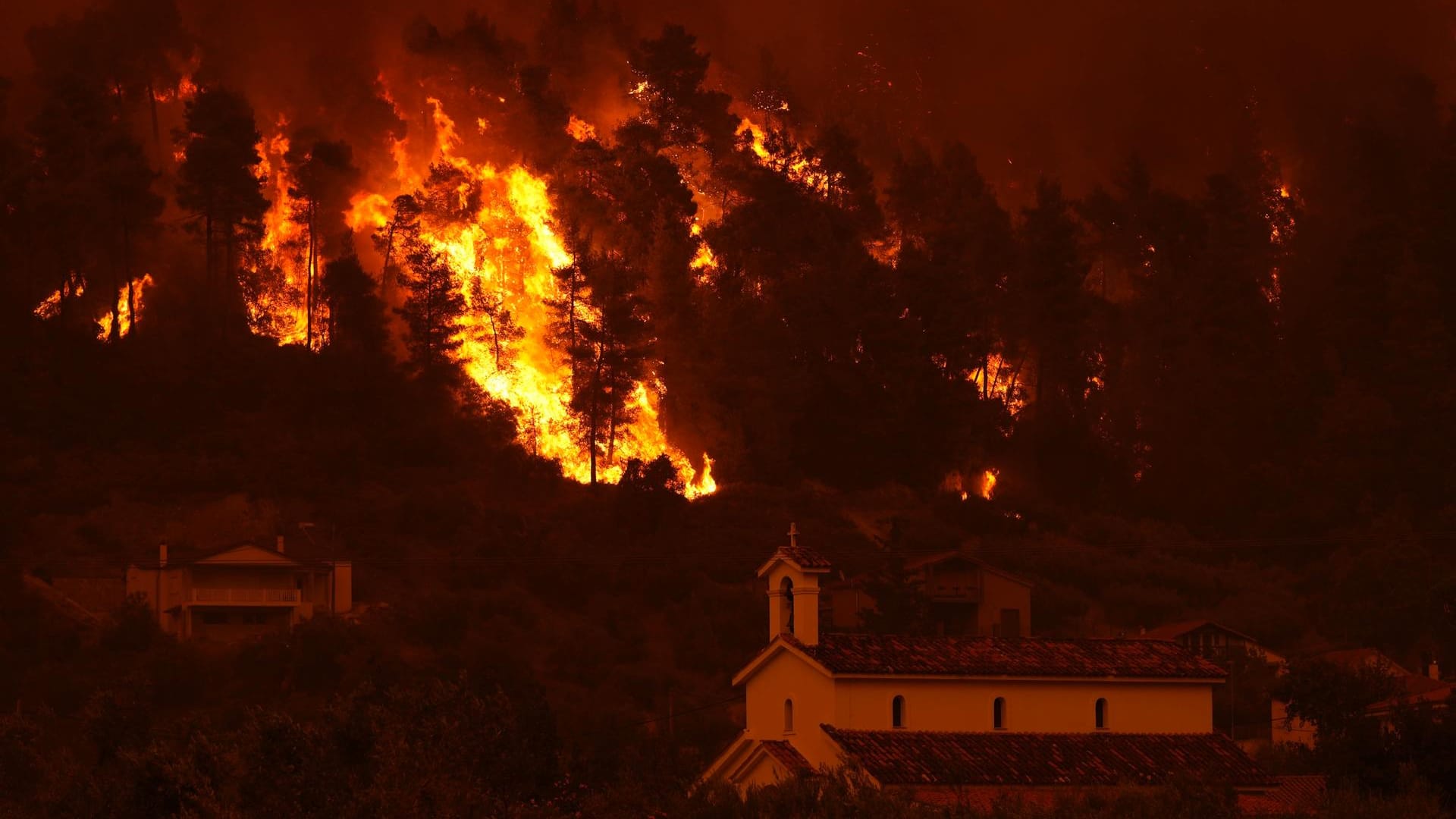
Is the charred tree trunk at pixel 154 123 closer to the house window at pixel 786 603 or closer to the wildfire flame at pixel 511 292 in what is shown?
the wildfire flame at pixel 511 292

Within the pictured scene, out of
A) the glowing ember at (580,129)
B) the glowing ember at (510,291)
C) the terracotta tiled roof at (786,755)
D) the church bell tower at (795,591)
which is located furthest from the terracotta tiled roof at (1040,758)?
the glowing ember at (580,129)

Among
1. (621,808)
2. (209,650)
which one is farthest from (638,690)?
(621,808)

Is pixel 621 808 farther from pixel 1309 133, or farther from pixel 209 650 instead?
pixel 1309 133

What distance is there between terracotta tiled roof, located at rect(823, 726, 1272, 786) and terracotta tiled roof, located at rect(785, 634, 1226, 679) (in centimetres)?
155

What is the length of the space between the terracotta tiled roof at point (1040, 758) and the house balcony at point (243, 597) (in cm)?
3617

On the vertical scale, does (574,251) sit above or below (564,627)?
above

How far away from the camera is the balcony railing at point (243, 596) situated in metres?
86.1

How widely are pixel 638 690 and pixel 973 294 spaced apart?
37.7 m

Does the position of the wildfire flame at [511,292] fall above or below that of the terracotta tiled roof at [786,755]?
above

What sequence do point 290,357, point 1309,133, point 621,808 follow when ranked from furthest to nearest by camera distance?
point 1309,133
point 290,357
point 621,808

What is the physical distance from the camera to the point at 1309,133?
146m

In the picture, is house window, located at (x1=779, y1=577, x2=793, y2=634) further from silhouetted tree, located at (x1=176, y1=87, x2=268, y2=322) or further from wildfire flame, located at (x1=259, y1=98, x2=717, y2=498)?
silhouetted tree, located at (x1=176, y1=87, x2=268, y2=322)

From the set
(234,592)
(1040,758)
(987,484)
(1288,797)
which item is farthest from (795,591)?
(987,484)

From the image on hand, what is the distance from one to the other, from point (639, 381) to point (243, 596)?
1029 inches
